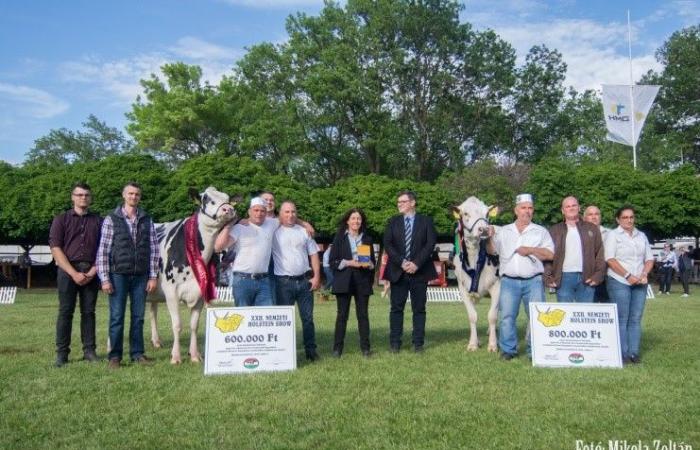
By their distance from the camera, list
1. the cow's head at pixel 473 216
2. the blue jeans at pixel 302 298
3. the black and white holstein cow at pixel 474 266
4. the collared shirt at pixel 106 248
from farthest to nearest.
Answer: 1. the black and white holstein cow at pixel 474 266
2. the cow's head at pixel 473 216
3. the blue jeans at pixel 302 298
4. the collared shirt at pixel 106 248

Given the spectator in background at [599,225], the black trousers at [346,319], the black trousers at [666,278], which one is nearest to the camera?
the black trousers at [346,319]

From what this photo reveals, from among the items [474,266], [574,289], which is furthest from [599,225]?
[474,266]

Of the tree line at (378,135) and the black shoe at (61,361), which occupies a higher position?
the tree line at (378,135)

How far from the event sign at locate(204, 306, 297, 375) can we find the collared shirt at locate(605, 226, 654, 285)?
14.0 ft

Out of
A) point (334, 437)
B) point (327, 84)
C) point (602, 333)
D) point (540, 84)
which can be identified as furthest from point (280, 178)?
point (334, 437)

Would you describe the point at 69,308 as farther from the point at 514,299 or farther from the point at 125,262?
the point at 514,299

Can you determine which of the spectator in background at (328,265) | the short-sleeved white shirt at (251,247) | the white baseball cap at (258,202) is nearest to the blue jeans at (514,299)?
the spectator in background at (328,265)

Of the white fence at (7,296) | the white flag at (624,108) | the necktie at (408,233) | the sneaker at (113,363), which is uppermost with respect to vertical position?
the white flag at (624,108)

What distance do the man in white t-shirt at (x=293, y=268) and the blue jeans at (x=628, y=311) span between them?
4.00 metres

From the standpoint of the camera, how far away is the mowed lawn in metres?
4.81

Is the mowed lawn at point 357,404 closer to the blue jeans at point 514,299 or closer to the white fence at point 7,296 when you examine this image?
the blue jeans at point 514,299

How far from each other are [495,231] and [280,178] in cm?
2277

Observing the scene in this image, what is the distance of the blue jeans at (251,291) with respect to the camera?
7.94m

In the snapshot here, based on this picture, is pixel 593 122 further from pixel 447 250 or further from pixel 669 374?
pixel 669 374
